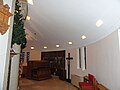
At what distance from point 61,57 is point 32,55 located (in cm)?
291

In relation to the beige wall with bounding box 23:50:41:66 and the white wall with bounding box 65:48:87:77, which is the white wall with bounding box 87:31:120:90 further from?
the beige wall with bounding box 23:50:41:66

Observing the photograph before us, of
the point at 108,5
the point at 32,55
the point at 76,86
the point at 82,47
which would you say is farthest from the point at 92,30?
the point at 32,55

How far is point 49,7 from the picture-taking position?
4.12 m

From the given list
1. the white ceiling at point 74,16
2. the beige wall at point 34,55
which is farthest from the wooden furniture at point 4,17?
the beige wall at point 34,55

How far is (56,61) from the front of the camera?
370 inches

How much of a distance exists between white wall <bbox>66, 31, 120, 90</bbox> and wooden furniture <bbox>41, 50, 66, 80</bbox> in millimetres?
2786

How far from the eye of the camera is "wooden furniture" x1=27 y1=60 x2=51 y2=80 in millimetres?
8195

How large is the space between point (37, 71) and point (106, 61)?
505 cm

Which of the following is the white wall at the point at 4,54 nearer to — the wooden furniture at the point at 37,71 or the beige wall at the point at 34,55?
the wooden furniture at the point at 37,71

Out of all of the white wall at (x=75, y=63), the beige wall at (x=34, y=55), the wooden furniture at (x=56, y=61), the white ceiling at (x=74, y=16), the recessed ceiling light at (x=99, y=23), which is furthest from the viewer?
the beige wall at (x=34, y=55)

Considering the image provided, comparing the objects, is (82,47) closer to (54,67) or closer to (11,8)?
(54,67)

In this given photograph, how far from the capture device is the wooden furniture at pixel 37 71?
8195 mm

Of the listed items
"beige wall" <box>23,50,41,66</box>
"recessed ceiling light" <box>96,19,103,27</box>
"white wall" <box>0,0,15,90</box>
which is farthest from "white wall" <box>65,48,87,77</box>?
"white wall" <box>0,0,15,90</box>

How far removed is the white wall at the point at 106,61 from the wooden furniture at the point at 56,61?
279cm
